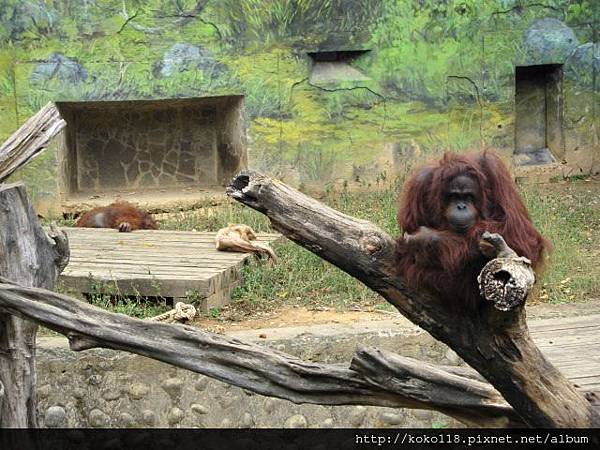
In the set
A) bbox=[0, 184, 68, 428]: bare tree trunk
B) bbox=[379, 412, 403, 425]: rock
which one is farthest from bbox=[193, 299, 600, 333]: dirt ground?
bbox=[0, 184, 68, 428]: bare tree trunk

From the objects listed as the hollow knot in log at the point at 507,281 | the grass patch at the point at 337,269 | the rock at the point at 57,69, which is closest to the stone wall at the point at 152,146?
the rock at the point at 57,69

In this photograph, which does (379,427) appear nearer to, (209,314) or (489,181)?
(209,314)

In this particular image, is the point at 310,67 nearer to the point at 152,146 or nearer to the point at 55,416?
the point at 152,146

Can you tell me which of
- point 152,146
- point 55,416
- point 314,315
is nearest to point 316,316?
point 314,315

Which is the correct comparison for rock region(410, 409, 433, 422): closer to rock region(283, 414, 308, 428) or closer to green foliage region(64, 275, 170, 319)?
rock region(283, 414, 308, 428)

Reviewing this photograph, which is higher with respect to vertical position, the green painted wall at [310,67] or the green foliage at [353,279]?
the green painted wall at [310,67]

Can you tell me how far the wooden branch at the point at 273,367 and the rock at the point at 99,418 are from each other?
5.94 feet

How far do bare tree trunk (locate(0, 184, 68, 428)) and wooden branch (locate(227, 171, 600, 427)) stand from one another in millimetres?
1512

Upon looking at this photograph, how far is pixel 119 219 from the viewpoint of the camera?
799 centimetres

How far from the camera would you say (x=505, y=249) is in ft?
8.55

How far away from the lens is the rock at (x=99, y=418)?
5523 mm

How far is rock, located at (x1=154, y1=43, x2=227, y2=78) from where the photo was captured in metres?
8.92

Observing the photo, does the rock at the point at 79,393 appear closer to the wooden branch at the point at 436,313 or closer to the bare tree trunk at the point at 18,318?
the bare tree trunk at the point at 18,318

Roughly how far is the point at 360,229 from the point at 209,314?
10.5 feet
